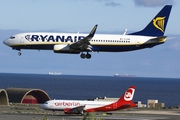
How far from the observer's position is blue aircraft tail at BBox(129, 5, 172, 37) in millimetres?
102188

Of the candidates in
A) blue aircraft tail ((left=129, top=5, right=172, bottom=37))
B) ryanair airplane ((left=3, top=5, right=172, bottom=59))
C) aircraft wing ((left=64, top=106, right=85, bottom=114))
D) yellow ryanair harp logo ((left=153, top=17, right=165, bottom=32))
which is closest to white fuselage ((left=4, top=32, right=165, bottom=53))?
ryanair airplane ((left=3, top=5, right=172, bottom=59))

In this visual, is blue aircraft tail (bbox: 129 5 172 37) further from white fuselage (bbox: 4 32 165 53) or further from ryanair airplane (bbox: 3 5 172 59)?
white fuselage (bbox: 4 32 165 53)

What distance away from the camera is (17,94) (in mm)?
150625

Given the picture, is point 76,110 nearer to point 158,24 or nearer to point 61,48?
point 61,48

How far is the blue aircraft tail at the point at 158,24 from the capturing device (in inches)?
4023

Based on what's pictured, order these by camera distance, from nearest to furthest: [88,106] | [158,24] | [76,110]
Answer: [158,24] → [76,110] → [88,106]

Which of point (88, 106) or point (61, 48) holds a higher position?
point (61, 48)

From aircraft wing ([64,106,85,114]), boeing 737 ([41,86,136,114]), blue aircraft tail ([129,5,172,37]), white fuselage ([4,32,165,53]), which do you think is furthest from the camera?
boeing 737 ([41,86,136,114])

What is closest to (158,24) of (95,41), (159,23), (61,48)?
(159,23)

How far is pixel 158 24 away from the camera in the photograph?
104438 millimetres

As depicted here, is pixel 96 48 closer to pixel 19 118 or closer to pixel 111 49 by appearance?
pixel 111 49

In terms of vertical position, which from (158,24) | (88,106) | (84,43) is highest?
(158,24)

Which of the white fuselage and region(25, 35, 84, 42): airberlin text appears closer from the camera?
the white fuselage

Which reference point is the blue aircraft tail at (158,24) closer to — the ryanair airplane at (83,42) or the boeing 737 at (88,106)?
the ryanair airplane at (83,42)
